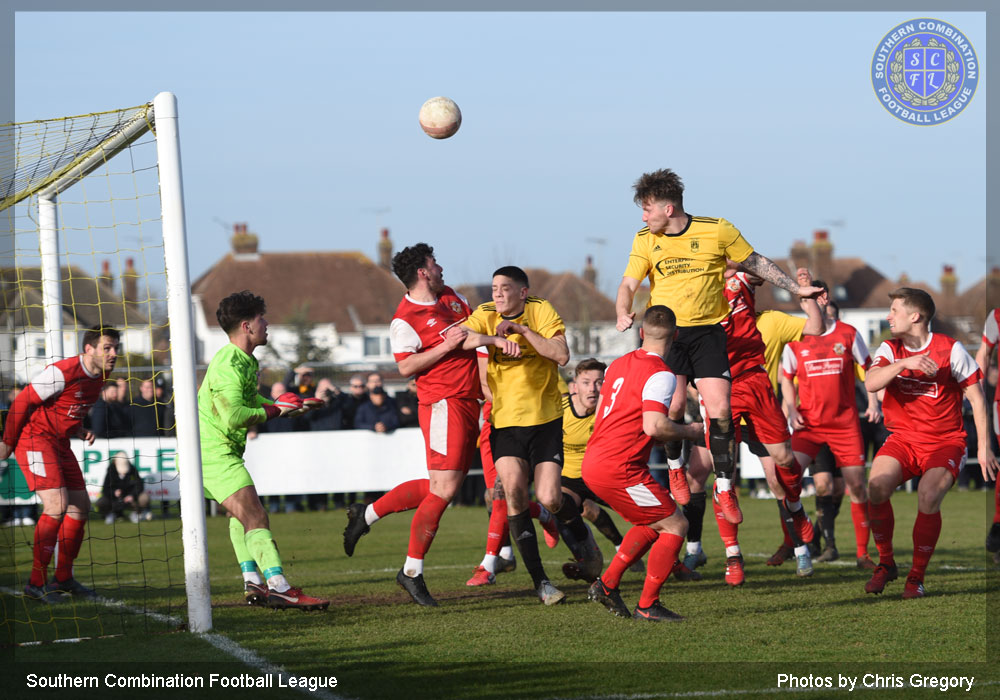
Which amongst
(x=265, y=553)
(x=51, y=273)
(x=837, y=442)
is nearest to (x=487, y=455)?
(x=265, y=553)

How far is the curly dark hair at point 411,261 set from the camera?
8.18 meters

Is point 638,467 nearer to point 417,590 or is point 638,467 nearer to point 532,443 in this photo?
point 532,443

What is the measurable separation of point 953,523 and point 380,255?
51.1 meters

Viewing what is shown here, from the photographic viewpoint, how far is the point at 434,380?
317 inches

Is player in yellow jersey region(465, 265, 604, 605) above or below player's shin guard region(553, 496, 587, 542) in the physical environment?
above

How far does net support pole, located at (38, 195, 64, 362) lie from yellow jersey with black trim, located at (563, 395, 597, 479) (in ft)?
14.3

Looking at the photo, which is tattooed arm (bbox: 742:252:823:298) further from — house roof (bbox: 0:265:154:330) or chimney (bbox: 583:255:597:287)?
chimney (bbox: 583:255:597:287)

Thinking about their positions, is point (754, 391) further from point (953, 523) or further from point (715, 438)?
point (953, 523)

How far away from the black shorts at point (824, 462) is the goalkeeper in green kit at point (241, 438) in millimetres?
5314

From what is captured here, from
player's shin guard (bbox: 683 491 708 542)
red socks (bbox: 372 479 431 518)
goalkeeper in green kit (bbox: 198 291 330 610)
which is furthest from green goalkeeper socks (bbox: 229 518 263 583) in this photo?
player's shin guard (bbox: 683 491 708 542)

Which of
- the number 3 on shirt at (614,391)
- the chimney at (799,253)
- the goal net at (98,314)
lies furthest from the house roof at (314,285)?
the number 3 on shirt at (614,391)

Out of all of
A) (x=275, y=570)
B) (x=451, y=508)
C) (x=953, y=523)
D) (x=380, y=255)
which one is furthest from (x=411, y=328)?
(x=380, y=255)

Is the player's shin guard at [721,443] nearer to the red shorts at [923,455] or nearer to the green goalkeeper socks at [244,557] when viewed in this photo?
the red shorts at [923,455]

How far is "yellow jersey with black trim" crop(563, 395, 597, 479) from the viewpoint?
993cm
